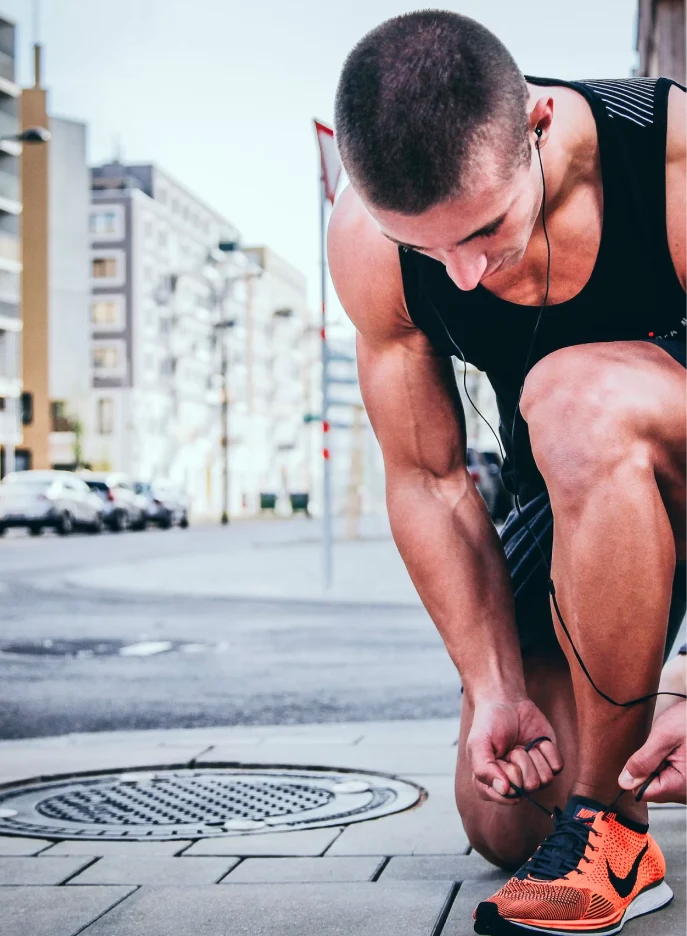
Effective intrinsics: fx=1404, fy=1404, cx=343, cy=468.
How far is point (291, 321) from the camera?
10000cm

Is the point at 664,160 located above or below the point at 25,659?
above

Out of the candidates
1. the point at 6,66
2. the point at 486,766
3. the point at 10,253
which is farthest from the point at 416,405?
the point at 6,66

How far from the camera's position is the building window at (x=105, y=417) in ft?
221

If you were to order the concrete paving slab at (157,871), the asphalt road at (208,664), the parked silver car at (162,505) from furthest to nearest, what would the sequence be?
the parked silver car at (162,505) < the asphalt road at (208,664) < the concrete paving slab at (157,871)

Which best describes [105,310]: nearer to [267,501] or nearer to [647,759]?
[267,501]

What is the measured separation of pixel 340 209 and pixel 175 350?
73.3 meters

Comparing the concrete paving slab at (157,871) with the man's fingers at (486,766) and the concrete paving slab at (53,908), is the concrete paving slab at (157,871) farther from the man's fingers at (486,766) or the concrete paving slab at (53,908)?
the man's fingers at (486,766)

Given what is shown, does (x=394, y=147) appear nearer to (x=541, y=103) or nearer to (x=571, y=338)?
(x=541, y=103)

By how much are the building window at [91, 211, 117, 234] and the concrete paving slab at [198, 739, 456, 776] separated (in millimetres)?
67602

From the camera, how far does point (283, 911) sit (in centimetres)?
216

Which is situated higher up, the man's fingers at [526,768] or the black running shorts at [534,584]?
the black running shorts at [534,584]

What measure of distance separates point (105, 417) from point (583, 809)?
6661 centimetres

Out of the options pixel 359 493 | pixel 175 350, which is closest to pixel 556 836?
pixel 359 493

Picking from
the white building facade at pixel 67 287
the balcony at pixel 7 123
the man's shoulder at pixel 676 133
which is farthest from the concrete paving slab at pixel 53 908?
the white building facade at pixel 67 287
